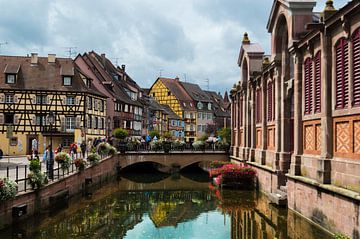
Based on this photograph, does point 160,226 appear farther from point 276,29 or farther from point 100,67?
point 100,67

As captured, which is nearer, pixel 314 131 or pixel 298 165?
pixel 314 131

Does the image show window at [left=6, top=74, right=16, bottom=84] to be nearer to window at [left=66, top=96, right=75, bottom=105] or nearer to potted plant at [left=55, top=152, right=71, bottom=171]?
window at [left=66, top=96, right=75, bottom=105]

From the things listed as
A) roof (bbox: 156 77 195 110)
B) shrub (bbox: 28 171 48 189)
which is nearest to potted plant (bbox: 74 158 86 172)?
shrub (bbox: 28 171 48 189)

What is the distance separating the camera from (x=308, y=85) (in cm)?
2173

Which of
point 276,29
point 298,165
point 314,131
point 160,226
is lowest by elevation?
point 160,226

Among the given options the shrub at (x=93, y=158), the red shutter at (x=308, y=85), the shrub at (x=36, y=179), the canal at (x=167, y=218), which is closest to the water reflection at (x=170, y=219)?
the canal at (x=167, y=218)

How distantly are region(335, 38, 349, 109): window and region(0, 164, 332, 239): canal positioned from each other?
5.01 meters

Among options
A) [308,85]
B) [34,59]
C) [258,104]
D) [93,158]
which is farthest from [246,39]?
[34,59]

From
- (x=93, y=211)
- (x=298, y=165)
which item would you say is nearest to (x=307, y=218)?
(x=298, y=165)

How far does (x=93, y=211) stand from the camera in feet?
80.8

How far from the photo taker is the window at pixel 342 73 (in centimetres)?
1723

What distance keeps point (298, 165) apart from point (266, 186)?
677cm

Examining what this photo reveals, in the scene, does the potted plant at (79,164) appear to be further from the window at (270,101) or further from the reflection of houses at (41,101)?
the reflection of houses at (41,101)

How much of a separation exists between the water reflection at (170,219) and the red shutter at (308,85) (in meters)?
5.11
